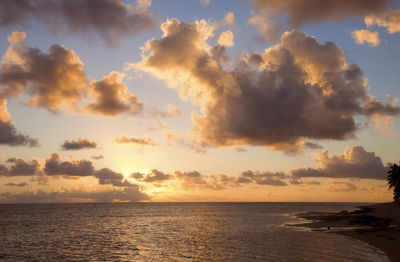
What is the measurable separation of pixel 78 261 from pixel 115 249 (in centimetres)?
1021

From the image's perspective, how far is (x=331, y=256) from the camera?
42.1 m

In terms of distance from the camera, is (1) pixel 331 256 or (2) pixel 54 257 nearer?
(1) pixel 331 256

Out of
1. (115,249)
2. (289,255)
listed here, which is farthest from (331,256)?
(115,249)

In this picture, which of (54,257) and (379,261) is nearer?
(379,261)

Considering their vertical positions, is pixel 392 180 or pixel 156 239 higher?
pixel 392 180

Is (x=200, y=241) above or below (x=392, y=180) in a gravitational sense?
below

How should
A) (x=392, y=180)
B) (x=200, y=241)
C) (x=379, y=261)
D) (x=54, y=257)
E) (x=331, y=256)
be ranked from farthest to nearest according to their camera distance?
(x=392, y=180) → (x=200, y=241) → (x=54, y=257) → (x=331, y=256) → (x=379, y=261)

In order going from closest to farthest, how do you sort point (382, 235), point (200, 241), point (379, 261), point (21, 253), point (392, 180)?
point (379, 261) < point (21, 253) < point (382, 235) < point (200, 241) < point (392, 180)

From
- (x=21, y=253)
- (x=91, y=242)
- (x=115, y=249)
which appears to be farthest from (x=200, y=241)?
(x=21, y=253)

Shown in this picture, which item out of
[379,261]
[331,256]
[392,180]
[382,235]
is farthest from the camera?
[392,180]

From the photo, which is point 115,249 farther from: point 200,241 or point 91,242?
point 200,241

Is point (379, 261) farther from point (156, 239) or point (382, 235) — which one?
point (156, 239)

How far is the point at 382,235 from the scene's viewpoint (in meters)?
55.9

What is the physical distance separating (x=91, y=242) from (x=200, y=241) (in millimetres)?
22299
